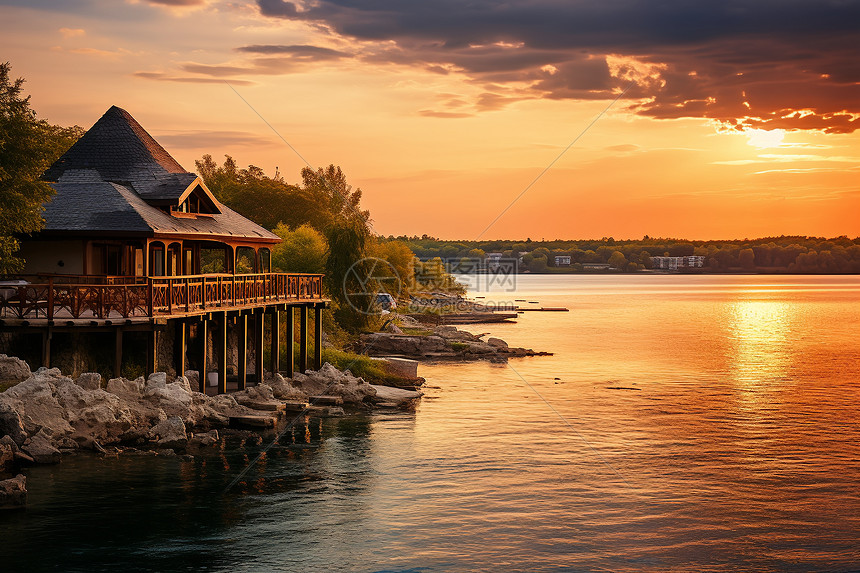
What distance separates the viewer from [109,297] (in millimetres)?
32750

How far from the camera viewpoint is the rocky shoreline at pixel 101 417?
2948cm

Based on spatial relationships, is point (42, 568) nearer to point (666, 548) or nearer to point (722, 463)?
point (666, 548)

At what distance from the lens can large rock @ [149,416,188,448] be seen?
32844 millimetres

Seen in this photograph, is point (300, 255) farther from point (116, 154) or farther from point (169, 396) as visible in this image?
point (169, 396)

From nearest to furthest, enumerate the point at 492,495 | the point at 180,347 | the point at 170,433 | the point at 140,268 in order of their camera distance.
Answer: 1. the point at 492,495
2. the point at 170,433
3. the point at 180,347
4. the point at 140,268

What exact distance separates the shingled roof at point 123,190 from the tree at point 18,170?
150cm

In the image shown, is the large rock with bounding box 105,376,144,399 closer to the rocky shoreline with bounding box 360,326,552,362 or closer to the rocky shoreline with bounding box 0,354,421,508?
the rocky shoreline with bounding box 0,354,421,508

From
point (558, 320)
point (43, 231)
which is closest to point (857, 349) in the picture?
point (558, 320)

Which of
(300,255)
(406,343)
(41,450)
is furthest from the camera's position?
(406,343)

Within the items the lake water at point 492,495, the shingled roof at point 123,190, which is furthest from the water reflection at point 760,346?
the shingled roof at point 123,190

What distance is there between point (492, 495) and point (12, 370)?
18.1 m

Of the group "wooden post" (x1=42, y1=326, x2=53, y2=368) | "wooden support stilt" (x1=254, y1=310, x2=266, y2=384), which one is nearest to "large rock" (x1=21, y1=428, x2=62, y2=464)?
"wooden post" (x1=42, y1=326, x2=53, y2=368)

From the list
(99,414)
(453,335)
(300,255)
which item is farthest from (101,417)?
(453,335)

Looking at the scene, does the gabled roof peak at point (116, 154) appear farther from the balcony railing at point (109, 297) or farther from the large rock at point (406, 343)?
the large rock at point (406, 343)
